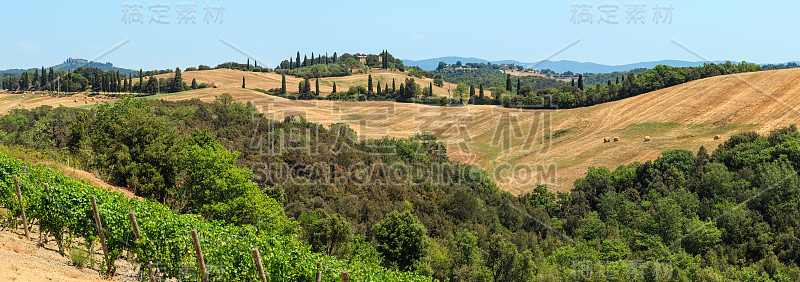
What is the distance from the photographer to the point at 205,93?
110 m

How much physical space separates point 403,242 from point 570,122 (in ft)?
225

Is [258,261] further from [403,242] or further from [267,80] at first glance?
[267,80]

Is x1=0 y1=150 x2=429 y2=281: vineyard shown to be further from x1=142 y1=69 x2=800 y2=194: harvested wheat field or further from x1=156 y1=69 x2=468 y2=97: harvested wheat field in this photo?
x1=156 y1=69 x2=468 y2=97: harvested wheat field

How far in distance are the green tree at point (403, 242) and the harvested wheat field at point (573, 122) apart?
37.6 m

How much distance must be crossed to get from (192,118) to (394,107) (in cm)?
5719

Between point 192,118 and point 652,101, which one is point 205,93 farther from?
point 652,101

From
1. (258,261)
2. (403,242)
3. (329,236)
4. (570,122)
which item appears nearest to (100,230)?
(258,261)

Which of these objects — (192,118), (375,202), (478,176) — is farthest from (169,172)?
(478,176)

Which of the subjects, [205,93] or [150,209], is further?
[205,93]

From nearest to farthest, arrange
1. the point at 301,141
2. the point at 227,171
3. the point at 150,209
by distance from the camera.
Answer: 1. the point at 150,209
2. the point at 227,171
3. the point at 301,141

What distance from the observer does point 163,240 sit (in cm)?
1409

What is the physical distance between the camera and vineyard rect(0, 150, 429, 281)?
13672 millimetres

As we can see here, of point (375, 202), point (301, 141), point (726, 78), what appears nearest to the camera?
point (375, 202)

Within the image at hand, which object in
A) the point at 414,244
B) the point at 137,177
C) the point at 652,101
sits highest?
the point at 652,101
